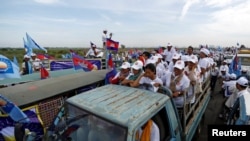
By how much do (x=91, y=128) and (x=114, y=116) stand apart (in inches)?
13.4

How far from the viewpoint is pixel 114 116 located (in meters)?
2.17

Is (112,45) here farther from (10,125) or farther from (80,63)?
(10,125)

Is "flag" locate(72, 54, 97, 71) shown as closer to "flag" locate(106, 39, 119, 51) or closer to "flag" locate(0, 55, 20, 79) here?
"flag" locate(106, 39, 119, 51)

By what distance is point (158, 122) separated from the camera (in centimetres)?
271

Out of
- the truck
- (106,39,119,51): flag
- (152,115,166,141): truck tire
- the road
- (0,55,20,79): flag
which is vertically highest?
(106,39,119,51): flag

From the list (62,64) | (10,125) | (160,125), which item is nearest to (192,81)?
(160,125)

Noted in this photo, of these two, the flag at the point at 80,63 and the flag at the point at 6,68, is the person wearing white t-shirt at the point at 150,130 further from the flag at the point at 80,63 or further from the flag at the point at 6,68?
the flag at the point at 80,63

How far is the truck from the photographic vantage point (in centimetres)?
212

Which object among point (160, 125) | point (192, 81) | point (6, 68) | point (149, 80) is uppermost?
point (6, 68)

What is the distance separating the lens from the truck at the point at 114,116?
83.4 inches

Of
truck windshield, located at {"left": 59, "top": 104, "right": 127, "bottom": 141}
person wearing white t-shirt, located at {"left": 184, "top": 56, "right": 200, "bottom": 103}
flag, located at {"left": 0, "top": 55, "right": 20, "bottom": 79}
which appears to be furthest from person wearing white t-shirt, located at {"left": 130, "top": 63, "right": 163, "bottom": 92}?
flag, located at {"left": 0, "top": 55, "right": 20, "bottom": 79}

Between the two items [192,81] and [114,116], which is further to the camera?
[192,81]

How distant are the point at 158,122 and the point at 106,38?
626 centimetres

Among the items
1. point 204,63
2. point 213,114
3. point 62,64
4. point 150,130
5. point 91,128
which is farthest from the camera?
point 62,64
